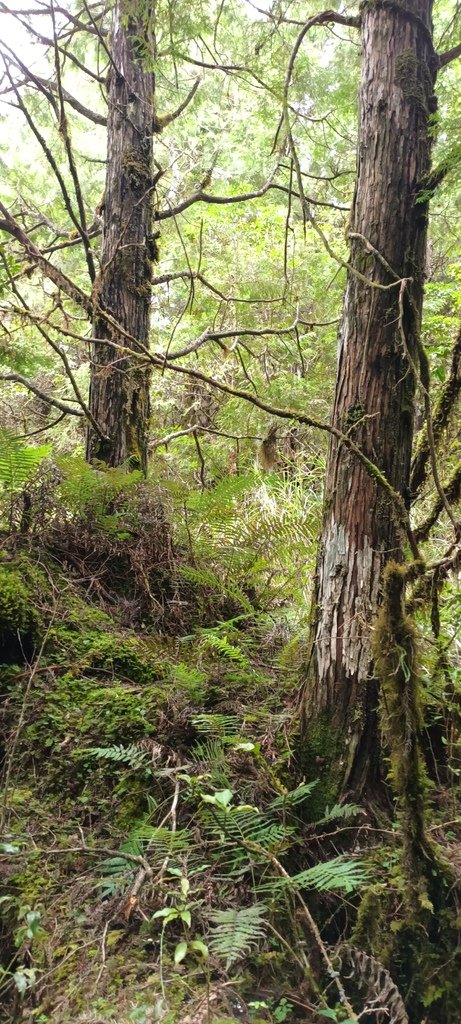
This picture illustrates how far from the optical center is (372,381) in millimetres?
2410

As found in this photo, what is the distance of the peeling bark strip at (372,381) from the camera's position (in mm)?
2367

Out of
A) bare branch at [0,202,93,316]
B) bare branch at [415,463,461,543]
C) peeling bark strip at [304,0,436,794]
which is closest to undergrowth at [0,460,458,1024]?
peeling bark strip at [304,0,436,794]

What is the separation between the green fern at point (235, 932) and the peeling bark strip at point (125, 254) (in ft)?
10.8

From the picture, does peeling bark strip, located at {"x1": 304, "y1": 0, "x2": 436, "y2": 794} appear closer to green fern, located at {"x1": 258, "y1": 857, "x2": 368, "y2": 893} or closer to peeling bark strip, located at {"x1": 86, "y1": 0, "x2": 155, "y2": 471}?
green fern, located at {"x1": 258, "y1": 857, "x2": 368, "y2": 893}

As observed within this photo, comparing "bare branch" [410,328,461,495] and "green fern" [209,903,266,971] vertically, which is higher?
"bare branch" [410,328,461,495]

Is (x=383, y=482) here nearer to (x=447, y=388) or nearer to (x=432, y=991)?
(x=447, y=388)

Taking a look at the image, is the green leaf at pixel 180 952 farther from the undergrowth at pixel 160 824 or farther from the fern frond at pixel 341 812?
the fern frond at pixel 341 812

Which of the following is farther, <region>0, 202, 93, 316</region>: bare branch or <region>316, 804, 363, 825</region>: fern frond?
<region>0, 202, 93, 316</region>: bare branch

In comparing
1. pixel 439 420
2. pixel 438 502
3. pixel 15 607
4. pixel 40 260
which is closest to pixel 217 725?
pixel 15 607

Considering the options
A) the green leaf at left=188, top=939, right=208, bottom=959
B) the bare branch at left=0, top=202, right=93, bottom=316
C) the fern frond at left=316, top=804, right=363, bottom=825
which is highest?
the bare branch at left=0, top=202, right=93, bottom=316

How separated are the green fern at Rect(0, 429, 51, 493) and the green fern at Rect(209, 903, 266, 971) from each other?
2439mm

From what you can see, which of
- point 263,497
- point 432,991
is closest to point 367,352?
point 432,991

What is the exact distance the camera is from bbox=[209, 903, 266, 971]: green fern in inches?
64.2

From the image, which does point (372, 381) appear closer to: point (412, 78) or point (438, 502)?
point (438, 502)
